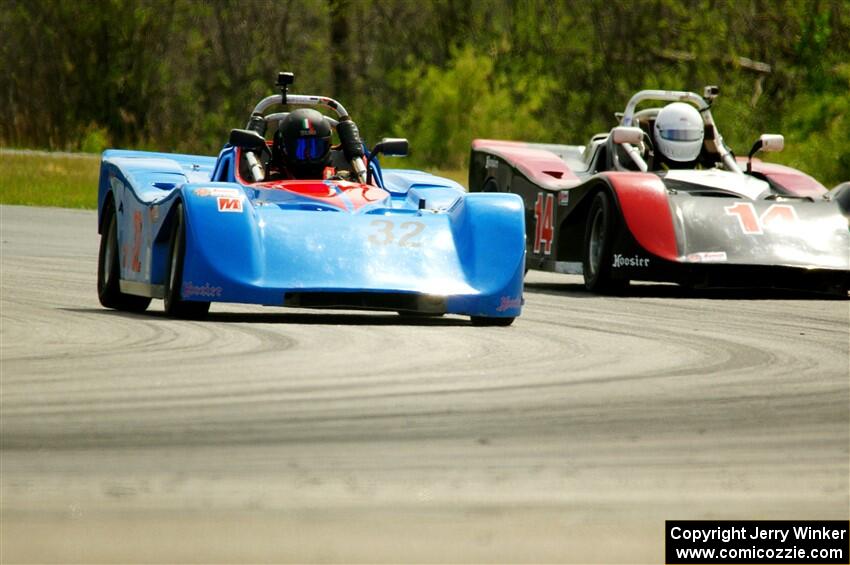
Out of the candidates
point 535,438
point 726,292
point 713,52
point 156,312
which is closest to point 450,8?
point 713,52

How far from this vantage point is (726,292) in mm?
14102

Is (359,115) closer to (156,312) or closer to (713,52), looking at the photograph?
(713,52)

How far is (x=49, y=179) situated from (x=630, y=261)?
17.9 metres

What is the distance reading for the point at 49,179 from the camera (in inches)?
1160

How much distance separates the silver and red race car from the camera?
43.0 ft

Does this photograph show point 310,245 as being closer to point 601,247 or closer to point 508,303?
point 508,303

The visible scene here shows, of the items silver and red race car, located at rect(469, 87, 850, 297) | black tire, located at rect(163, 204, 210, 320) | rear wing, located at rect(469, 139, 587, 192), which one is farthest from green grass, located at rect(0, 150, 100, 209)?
black tire, located at rect(163, 204, 210, 320)

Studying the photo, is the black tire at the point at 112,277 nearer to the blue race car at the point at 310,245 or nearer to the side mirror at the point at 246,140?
the blue race car at the point at 310,245

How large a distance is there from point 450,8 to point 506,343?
3514 cm

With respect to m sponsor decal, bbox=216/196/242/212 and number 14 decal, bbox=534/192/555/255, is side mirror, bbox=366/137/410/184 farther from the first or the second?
number 14 decal, bbox=534/192/555/255

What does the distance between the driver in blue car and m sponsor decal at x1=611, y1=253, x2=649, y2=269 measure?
9.42 ft

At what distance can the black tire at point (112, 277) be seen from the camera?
1103 cm

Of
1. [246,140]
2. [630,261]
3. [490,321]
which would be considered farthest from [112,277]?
[630,261]

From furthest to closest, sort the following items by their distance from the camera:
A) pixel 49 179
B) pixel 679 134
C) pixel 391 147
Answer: pixel 49 179 → pixel 679 134 → pixel 391 147
